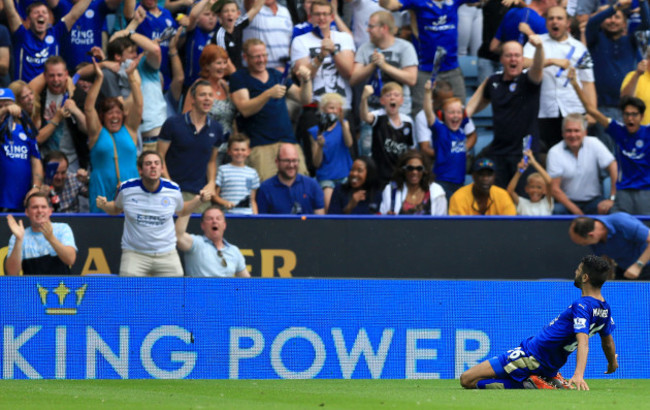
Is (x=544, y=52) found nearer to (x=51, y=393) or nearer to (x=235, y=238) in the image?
(x=235, y=238)

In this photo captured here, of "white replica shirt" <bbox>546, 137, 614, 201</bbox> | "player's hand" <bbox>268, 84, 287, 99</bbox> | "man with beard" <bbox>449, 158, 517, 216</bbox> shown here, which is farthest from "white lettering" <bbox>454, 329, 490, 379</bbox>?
"player's hand" <bbox>268, 84, 287, 99</bbox>

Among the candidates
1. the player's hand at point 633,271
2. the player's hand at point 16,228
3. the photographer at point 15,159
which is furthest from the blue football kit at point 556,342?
the photographer at point 15,159

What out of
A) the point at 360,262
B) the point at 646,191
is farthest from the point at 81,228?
the point at 646,191

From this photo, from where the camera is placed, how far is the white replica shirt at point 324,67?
15219mm

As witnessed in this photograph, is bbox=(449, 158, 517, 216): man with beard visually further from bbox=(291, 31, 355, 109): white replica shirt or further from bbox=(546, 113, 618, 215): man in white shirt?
bbox=(291, 31, 355, 109): white replica shirt

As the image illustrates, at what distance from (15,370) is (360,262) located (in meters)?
4.10

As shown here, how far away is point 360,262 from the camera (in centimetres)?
1348

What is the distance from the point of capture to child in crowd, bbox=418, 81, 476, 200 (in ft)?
47.9

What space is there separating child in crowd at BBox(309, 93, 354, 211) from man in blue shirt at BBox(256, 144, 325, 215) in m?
0.56

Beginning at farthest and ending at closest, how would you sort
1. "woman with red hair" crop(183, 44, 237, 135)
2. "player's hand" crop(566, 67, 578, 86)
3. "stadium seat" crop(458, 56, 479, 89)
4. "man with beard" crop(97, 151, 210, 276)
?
"stadium seat" crop(458, 56, 479, 89) → "player's hand" crop(566, 67, 578, 86) → "woman with red hair" crop(183, 44, 237, 135) → "man with beard" crop(97, 151, 210, 276)

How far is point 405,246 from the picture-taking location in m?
13.4

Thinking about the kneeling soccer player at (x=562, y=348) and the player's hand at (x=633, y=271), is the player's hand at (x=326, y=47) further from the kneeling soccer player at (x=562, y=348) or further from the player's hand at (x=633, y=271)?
the kneeling soccer player at (x=562, y=348)

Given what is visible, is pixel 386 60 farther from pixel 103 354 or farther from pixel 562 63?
pixel 103 354

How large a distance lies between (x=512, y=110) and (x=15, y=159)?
20.6ft
